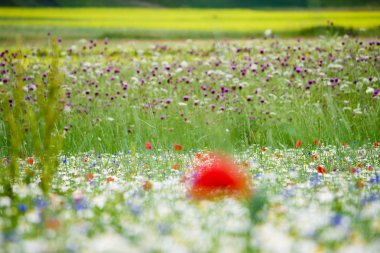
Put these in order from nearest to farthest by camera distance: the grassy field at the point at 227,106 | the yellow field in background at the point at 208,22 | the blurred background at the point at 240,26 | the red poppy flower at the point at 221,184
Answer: the red poppy flower at the point at 221,184, the grassy field at the point at 227,106, the blurred background at the point at 240,26, the yellow field in background at the point at 208,22

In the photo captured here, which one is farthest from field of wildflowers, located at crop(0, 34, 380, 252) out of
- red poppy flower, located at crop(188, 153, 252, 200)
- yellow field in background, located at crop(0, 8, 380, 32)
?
yellow field in background, located at crop(0, 8, 380, 32)

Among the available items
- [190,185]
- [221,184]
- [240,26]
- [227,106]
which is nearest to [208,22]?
[240,26]

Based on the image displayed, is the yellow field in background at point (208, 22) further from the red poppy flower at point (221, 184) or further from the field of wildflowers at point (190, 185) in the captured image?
the red poppy flower at point (221, 184)

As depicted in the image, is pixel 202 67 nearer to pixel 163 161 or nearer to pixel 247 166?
pixel 163 161

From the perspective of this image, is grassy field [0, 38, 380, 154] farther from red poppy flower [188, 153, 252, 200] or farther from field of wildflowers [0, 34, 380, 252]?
red poppy flower [188, 153, 252, 200]

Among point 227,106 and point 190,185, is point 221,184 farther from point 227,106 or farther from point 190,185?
point 227,106

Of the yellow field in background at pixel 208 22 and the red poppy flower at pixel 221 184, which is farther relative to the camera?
the yellow field in background at pixel 208 22

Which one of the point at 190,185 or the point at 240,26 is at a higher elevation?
the point at 190,185

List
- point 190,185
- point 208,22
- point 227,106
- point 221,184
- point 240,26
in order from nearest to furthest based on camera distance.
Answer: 1. point 221,184
2. point 190,185
3. point 227,106
4. point 240,26
5. point 208,22

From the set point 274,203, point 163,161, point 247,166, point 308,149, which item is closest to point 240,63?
point 308,149

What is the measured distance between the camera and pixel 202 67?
1062 cm

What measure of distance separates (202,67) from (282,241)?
8.72 meters

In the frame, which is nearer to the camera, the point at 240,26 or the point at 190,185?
the point at 190,185

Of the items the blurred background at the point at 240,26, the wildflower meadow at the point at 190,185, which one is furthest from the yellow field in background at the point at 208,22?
the wildflower meadow at the point at 190,185
